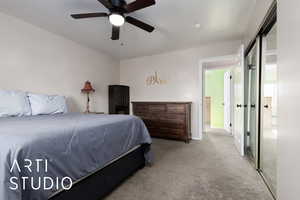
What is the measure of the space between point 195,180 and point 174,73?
2799mm

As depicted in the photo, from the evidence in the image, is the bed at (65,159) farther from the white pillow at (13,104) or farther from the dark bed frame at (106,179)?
the white pillow at (13,104)

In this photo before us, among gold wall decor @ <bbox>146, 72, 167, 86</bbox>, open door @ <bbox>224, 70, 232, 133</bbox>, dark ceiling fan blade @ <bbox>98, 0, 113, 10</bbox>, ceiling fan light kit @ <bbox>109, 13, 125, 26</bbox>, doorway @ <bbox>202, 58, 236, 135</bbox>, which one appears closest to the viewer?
dark ceiling fan blade @ <bbox>98, 0, 113, 10</bbox>

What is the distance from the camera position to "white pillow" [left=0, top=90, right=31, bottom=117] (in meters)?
1.91

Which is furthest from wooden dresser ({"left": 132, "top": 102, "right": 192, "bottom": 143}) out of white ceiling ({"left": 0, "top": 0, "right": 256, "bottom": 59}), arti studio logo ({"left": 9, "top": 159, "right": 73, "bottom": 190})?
arti studio logo ({"left": 9, "top": 159, "right": 73, "bottom": 190})

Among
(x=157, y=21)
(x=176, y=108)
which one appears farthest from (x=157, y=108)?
(x=157, y=21)

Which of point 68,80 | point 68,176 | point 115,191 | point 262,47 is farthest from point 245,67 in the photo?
point 68,80

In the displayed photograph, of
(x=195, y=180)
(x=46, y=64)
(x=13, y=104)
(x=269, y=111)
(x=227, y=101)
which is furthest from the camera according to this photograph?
(x=227, y=101)

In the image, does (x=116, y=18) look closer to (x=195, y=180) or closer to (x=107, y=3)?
(x=107, y=3)

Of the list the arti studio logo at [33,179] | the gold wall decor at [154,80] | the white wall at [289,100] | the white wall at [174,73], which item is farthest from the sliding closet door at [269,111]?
the gold wall decor at [154,80]

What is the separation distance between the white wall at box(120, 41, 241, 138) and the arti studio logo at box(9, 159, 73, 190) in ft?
10.9

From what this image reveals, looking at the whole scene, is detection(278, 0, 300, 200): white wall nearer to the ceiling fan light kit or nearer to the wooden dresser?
the ceiling fan light kit

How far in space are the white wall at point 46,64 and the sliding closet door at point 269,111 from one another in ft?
11.9

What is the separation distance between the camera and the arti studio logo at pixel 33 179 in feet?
2.51

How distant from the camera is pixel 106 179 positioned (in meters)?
1.48
